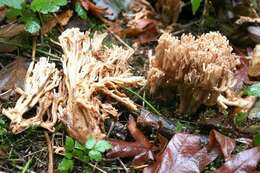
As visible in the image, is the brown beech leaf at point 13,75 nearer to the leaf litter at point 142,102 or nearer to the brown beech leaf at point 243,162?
the leaf litter at point 142,102

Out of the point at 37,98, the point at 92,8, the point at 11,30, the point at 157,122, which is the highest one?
the point at 92,8

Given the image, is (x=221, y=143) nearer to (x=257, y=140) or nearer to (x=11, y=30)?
(x=257, y=140)

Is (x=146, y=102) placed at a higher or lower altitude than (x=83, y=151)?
higher

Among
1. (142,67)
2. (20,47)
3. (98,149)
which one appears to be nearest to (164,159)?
(98,149)

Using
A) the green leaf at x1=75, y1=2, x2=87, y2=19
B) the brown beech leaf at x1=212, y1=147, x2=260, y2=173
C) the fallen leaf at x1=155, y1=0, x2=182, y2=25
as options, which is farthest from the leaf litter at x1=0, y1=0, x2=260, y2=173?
the fallen leaf at x1=155, y1=0, x2=182, y2=25

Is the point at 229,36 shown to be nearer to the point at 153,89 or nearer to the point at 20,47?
the point at 153,89

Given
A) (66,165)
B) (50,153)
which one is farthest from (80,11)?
(66,165)
